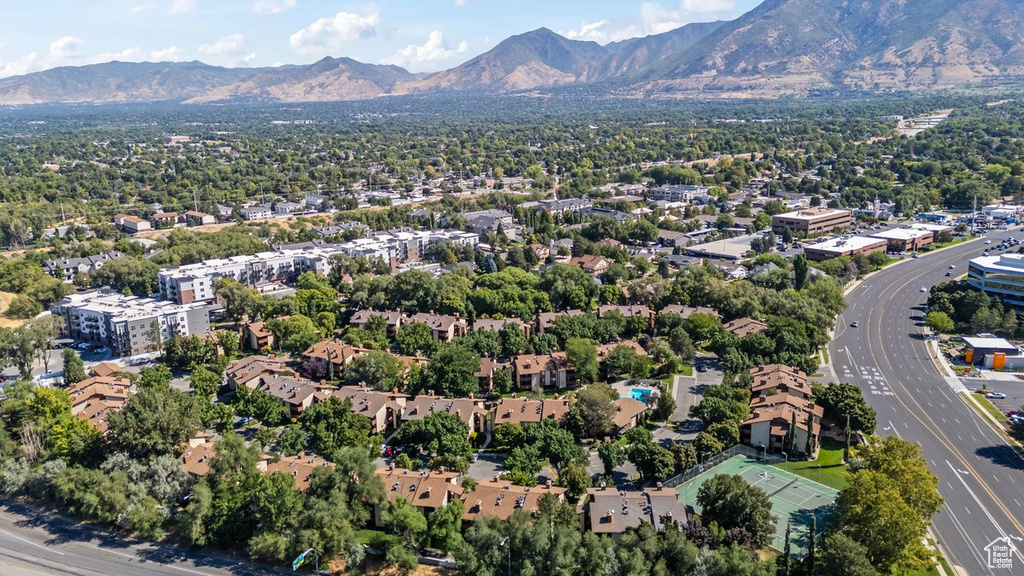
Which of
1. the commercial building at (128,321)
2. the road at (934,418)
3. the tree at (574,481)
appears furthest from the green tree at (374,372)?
the road at (934,418)

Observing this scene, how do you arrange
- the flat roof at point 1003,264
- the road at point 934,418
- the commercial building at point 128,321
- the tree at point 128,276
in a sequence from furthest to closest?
the tree at point 128,276
the flat roof at point 1003,264
the commercial building at point 128,321
the road at point 934,418

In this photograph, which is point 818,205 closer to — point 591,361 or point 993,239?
point 993,239

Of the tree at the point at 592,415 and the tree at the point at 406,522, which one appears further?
the tree at the point at 592,415

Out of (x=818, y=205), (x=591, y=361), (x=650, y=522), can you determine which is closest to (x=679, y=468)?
(x=650, y=522)

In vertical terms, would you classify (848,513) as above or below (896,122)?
below

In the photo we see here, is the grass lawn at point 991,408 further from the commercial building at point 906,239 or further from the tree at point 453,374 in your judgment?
→ the commercial building at point 906,239

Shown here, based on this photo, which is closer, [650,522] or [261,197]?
[650,522]

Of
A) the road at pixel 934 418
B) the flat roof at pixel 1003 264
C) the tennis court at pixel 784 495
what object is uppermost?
the flat roof at pixel 1003 264

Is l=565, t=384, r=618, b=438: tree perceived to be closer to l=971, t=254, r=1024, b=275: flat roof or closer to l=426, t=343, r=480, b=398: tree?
l=426, t=343, r=480, b=398: tree
